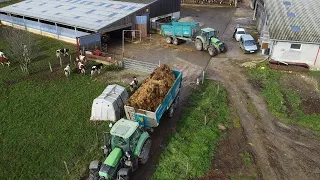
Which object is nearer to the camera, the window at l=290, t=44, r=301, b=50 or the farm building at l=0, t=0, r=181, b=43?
the window at l=290, t=44, r=301, b=50

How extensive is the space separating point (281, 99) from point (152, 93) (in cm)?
966

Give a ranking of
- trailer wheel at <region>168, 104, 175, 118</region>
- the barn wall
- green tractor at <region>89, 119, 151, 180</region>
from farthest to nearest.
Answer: the barn wall < trailer wheel at <region>168, 104, 175, 118</region> < green tractor at <region>89, 119, 151, 180</region>

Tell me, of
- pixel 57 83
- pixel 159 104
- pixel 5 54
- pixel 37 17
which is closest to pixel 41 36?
pixel 37 17

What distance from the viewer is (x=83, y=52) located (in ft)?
90.2

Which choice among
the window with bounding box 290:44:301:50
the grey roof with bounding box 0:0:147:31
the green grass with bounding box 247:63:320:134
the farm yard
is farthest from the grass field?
the window with bounding box 290:44:301:50

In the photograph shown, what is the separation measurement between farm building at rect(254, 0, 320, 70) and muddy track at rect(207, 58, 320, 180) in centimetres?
659

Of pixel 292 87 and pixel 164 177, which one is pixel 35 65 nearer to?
pixel 164 177

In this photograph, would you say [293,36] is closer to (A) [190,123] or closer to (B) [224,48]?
(B) [224,48]

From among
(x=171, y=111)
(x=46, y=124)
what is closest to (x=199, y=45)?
(x=171, y=111)

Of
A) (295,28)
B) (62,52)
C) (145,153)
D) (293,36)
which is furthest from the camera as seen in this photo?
(62,52)

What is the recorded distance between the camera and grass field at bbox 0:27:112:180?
15.0 metres

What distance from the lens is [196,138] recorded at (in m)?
17.0

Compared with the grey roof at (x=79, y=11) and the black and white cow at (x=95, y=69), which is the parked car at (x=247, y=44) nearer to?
the grey roof at (x=79, y=11)

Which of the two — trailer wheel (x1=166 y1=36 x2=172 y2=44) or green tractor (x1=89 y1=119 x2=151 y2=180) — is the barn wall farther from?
green tractor (x1=89 y1=119 x2=151 y2=180)
